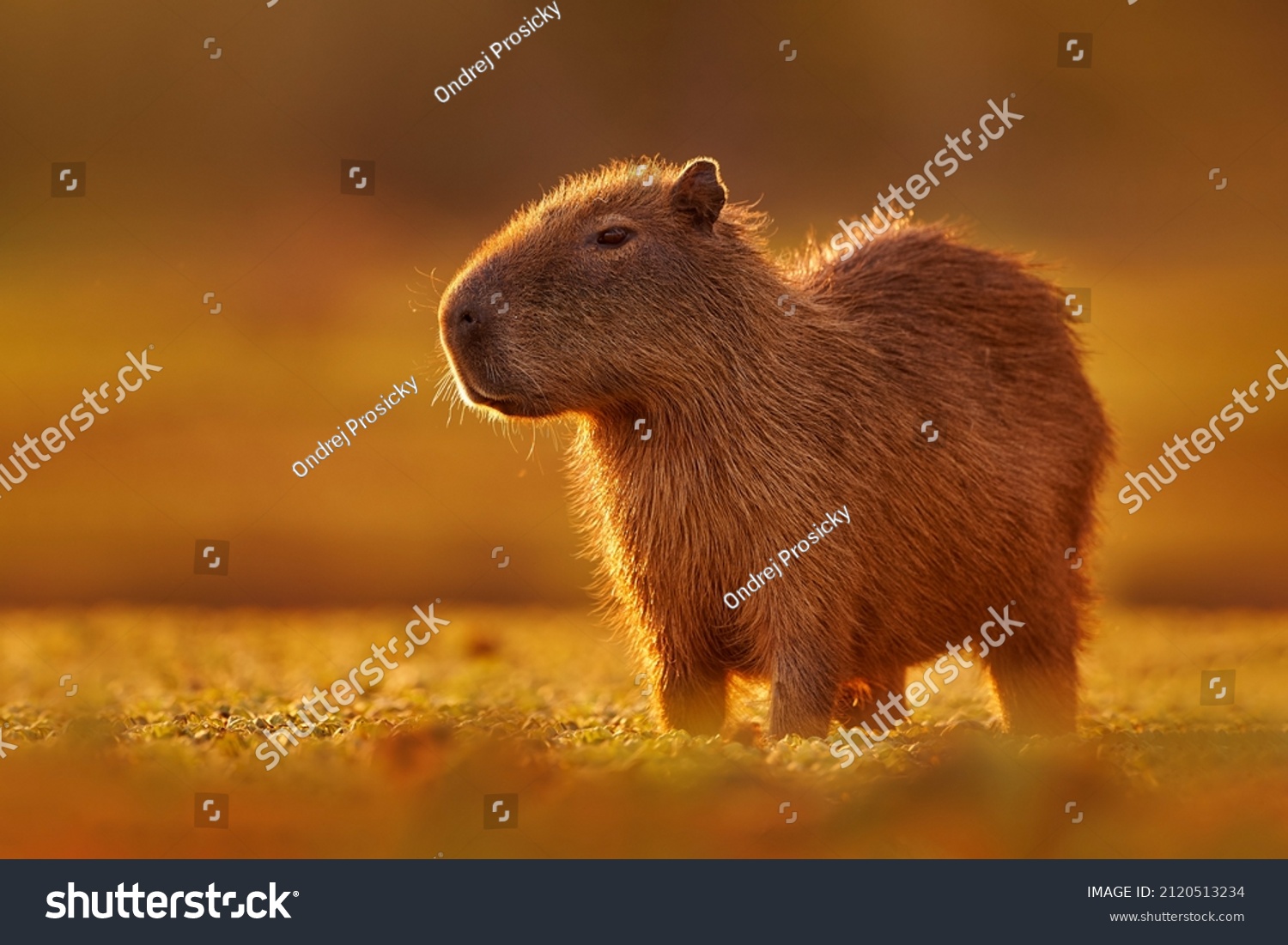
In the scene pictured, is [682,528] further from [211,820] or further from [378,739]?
[211,820]

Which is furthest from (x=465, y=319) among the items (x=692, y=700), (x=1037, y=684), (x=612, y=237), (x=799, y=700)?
(x=1037, y=684)

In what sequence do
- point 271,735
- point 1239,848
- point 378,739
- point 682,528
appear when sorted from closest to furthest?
point 1239,848 → point 378,739 → point 271,735 → point 682,528

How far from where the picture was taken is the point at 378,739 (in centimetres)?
419

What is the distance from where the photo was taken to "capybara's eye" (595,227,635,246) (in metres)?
4.85

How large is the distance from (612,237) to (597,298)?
0.81 ft

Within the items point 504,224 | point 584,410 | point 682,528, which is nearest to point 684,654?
point 682,528

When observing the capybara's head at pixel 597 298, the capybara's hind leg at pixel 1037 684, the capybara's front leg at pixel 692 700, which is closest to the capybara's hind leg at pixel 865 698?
the capybara's hind leg at pixel 1037 684

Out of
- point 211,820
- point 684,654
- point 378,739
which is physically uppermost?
point 684,654

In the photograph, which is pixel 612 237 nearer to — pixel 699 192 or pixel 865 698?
pixel 699 192

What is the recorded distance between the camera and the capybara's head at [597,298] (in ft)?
15.3

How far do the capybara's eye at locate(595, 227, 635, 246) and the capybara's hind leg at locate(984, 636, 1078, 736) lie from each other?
87.9 inches

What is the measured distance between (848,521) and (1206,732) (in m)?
1.34

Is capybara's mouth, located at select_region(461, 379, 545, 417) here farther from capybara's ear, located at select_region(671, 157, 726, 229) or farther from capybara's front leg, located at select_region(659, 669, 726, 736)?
capybara's front leg, located at select_region(659, 669, 726, 736)

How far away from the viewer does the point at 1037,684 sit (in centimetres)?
576
